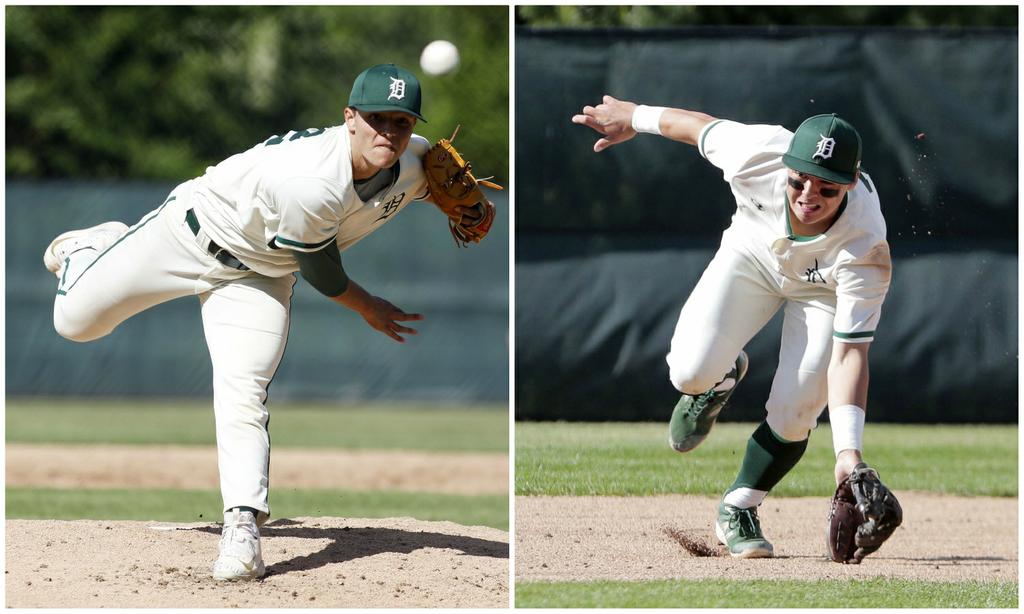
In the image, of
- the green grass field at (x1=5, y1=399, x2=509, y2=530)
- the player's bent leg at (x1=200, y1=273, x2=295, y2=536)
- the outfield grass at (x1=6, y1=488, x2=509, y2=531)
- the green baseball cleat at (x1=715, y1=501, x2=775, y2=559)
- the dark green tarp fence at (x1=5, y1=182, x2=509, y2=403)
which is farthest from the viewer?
the dark green tarp fence at (x1=5, y1=182, x2=509, y2=403)

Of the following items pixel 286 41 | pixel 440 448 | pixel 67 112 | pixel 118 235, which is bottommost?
pixel 440 448

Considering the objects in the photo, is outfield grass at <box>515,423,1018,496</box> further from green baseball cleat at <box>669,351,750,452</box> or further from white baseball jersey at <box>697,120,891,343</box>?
white baseball jersey at <box>697,120,891,343</box>

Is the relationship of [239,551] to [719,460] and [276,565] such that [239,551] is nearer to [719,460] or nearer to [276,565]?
[276,565]

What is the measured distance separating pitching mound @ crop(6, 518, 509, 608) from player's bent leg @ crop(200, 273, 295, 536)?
0.29 m

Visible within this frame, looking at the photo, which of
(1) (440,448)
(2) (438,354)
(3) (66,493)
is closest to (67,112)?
(2) (438,354)

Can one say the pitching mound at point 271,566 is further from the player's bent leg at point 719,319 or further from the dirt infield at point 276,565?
the player's bent leg at point 719,319

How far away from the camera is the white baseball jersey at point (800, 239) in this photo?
403 centimetres

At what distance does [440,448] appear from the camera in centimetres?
1031

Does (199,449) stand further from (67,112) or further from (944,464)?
(67,112)

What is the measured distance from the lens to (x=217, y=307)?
13.7ft

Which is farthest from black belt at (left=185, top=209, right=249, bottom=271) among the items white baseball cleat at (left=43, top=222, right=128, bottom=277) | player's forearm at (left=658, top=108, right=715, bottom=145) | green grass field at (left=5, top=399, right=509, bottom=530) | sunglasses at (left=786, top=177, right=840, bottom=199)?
green grass field at (left=5, top=399, right=509, bottom=530)

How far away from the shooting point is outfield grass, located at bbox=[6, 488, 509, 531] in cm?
644

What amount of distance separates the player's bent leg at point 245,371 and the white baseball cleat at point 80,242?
→ 61 cm

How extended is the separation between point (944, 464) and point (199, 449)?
543 centimetres
